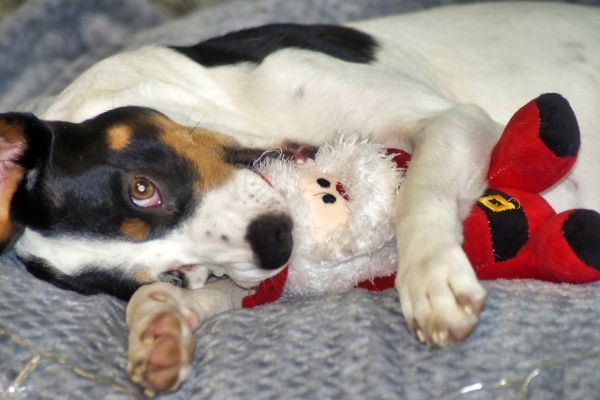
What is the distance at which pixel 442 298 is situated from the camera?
165 cm

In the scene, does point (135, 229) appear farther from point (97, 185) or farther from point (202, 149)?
point (202, 149)

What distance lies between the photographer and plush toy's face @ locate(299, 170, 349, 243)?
2.01 metres

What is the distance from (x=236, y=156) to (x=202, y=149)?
0.53 feet

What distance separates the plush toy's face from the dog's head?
99 mm

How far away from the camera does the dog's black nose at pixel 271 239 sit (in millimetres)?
1909

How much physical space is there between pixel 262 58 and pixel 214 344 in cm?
121

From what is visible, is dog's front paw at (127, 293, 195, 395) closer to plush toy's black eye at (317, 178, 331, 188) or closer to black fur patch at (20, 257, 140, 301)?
black fur patch at (20, 257, 140, 301)

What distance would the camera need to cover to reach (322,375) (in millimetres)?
1647

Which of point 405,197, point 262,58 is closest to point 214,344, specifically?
point 405,197

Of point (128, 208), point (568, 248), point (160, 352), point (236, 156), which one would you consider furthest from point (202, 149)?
point (568, 248)

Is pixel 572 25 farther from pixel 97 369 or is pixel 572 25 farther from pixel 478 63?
pixel 97 369

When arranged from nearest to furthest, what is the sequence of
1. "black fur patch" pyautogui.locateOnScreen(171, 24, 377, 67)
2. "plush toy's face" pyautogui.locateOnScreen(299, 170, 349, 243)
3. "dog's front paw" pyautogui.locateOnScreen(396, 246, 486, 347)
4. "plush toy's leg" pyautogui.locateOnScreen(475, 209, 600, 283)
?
"dog's front paw" pyautogui.locateOnScreen(396, 246, 486, 347) < "plush toy's leg" pyautogui.locateOnScreen(475, 209, 600, 283) < "plush toy's face" pyautogui.locateOnScreen(299, 170, 349, 243) < "black fur patch" pyautogui.locateOnScreen(171, 24, 377, 67)

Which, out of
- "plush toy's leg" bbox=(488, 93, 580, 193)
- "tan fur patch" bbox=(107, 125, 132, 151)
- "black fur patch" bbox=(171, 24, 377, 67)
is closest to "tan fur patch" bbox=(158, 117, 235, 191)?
"tan fur patch" bbox=(107, 125, 132, 151)

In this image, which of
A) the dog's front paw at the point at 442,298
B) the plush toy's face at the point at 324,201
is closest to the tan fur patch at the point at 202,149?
the plush toy's face at the point at 324,201
